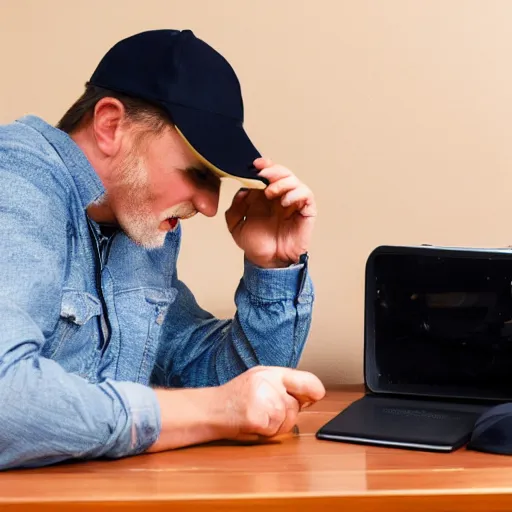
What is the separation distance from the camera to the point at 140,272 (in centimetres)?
137

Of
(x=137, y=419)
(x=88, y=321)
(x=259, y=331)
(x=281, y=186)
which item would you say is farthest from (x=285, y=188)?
(x=137, y=419)

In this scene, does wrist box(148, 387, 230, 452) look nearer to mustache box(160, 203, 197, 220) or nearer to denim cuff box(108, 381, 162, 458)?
denim cuff box(108, 381, 162, 458)

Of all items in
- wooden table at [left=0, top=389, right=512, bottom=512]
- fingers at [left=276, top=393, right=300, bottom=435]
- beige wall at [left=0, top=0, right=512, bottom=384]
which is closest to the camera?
wooden table at [left=0, top=389, right=512, bottom=512]

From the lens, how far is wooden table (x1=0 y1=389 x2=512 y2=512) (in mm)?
904

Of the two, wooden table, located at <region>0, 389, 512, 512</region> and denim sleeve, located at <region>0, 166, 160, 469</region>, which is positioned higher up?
denim sleeve, located at <region>0, 166, 160, 469</region>

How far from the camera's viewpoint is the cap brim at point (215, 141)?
1.20 m

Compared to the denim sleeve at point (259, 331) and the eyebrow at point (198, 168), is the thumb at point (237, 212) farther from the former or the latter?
the eyebrow at point (198, 168)

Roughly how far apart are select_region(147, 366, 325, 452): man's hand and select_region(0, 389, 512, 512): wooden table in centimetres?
2

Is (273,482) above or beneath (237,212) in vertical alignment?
beneath

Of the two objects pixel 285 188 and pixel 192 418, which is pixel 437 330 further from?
pixel 192 418

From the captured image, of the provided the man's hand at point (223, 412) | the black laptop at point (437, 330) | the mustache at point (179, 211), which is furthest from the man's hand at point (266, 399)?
the mustache at point (179, 211)

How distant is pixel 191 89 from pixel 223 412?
0.42 m

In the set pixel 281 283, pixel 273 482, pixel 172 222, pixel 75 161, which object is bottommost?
pixel 273 482

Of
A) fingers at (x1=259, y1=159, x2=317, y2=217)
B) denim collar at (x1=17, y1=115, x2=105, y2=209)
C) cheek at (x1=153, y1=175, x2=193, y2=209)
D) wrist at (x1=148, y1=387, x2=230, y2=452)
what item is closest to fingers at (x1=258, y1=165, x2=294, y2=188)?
fingers at (x1=259, y1=159, x2=317, y2=217)
